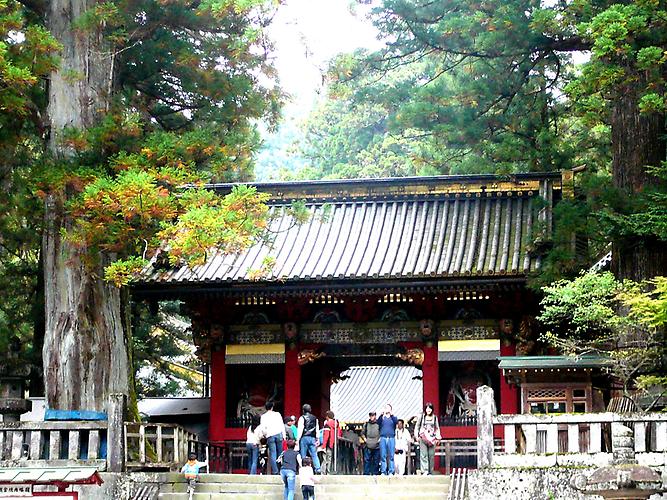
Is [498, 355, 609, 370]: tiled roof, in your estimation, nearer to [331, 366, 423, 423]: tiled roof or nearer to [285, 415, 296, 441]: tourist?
[285, 415, 296, 441]: tourist

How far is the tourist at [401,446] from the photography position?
68.7ft

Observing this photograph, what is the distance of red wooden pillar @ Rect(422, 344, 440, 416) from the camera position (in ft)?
79.1

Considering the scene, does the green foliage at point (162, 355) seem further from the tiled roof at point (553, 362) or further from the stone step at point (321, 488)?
the tiled roof at point (553, 362)

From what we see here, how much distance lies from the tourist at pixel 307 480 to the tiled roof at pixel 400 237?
6.27m

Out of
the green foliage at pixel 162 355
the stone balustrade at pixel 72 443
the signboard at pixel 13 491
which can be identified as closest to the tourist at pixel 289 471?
the stone balustrade at pixel 72 443

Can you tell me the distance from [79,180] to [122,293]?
364cm

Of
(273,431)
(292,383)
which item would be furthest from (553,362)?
(292,383)

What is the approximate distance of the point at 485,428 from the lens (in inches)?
679

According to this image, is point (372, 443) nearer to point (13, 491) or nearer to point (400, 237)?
point (400, 237)

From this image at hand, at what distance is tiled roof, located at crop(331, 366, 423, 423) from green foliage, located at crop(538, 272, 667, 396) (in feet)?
57.7

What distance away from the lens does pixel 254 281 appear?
23.9 metres

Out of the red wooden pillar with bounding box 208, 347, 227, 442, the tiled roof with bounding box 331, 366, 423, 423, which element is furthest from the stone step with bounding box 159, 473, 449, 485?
the tiled roof with bounding box 331, 366, 423, 423

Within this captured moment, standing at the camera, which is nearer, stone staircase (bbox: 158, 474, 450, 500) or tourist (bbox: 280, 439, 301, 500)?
tourist (bbox: 280, 439, 301, 500)

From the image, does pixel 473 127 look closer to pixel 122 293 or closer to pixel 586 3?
pixel 586 3
